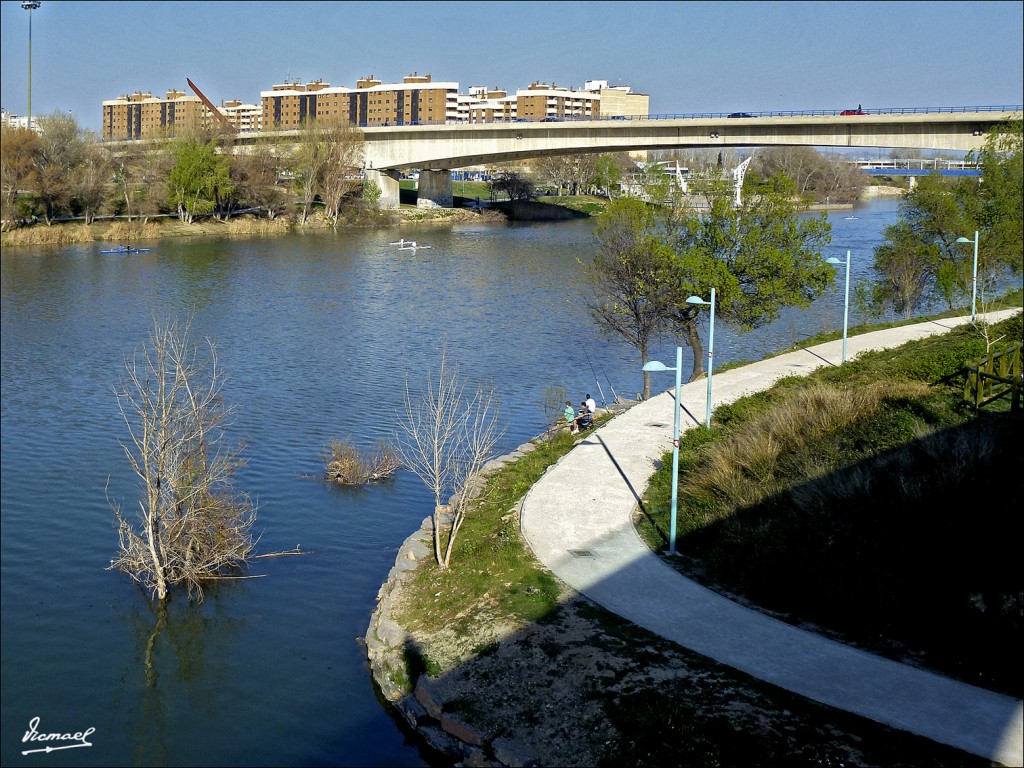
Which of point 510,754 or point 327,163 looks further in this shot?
point 327,163

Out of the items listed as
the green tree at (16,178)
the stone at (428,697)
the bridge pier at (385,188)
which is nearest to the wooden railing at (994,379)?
the stone at (428,697)

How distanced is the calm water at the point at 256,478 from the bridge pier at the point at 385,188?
29856mm

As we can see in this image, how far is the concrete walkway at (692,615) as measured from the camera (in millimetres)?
9359

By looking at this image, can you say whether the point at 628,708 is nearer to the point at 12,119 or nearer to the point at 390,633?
the point at 390,633

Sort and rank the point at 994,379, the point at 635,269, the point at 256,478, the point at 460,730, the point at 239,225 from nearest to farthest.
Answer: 1. the point at 460,730
2. the point at 994,379
3. the point at 256,478
4. the point at 635,269
5. the point at 239,225

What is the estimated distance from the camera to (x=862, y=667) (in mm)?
10305

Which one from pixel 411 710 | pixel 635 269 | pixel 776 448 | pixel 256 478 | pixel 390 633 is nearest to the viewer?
pixel 411 710

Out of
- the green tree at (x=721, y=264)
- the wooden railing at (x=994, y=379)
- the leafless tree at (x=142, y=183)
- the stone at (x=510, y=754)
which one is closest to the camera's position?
the stone at (x=510, y=754)

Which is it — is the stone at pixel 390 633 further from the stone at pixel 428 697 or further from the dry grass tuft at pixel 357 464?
the dry grass tuft at pixel 357 464

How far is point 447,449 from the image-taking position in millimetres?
20969

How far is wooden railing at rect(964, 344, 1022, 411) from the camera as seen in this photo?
15992mm

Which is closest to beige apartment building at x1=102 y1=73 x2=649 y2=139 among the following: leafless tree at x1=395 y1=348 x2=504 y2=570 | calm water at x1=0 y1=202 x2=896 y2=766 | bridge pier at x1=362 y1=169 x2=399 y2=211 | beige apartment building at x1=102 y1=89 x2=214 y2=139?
beige apartment building at x1=102 y1=89 x2=214 y2=139

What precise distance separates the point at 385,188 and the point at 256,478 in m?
62.5

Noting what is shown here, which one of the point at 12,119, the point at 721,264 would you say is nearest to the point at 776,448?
the point at 721,264
